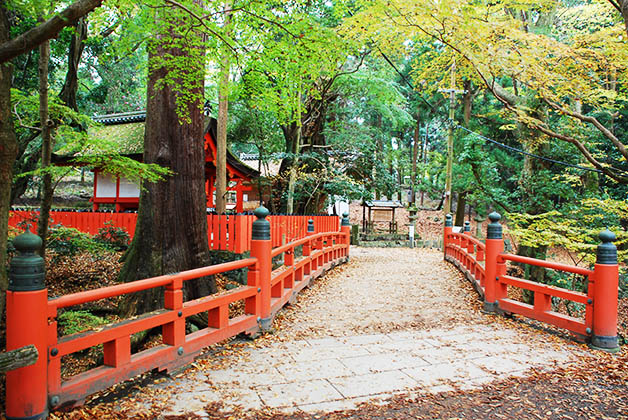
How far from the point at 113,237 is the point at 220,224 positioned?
312cm

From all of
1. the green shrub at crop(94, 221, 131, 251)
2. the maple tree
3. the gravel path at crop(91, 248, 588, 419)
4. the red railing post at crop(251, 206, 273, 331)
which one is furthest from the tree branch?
the green shrub at crop(94, 221, 131, 251)

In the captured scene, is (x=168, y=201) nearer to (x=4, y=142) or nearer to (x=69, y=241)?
(x=4, y=142)

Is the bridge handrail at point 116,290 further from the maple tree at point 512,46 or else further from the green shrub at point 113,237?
the green shrub at point 113,237

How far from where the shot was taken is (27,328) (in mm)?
2551

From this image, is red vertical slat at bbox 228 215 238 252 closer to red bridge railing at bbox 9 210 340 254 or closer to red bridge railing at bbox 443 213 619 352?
red bridge railing at bbox 9 210 340 254

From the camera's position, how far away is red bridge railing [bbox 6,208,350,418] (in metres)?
2.54

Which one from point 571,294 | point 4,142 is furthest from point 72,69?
point 571,294

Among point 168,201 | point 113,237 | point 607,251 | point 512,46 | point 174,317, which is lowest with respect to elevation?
point 174,317

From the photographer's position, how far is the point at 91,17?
20.6 feet

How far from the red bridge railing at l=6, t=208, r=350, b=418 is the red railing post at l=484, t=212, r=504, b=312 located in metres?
3.40

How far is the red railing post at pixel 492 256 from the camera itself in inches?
244

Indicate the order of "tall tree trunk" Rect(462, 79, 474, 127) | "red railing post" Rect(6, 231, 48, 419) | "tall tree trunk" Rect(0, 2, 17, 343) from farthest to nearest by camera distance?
"tall tree trunk" Rect(462, 79, 474, 127)
"tall tree trunk" Rect(0, 2, 17, 343)
"red railing post" Rect(6, 231, 48, 419)

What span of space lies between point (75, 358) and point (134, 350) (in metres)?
1.33

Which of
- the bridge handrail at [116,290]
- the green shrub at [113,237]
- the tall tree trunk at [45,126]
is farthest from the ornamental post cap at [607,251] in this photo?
the green shrub at [113,237]
